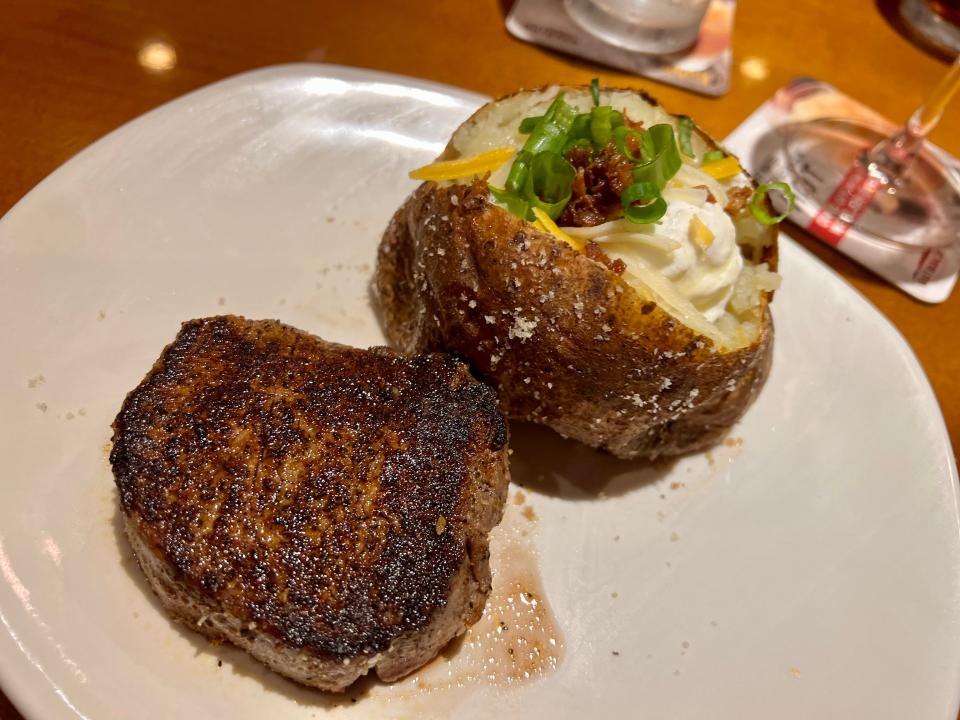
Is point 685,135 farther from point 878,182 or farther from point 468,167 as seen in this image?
point 878,182

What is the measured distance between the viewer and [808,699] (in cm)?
152

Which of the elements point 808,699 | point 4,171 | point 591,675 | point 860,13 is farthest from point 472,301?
point 860,13

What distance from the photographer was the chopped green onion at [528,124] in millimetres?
1590

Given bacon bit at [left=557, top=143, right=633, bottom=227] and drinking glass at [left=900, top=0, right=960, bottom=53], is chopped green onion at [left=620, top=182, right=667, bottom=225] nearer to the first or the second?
bacon bit at [left=557, top=143, right=633, bottom=227]

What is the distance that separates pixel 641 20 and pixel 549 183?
1768mm

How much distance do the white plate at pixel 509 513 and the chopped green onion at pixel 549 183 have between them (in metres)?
0.62

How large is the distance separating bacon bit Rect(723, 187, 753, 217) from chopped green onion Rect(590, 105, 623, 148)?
13.3 inches

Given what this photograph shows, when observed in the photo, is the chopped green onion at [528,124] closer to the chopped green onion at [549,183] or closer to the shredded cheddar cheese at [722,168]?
the chopped green onion at [549,183]

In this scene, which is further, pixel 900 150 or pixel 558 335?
pixel 900 150

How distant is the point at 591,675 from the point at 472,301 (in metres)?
0.81

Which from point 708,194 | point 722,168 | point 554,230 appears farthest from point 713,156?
point 554,230

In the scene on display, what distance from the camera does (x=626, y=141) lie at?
1520mm

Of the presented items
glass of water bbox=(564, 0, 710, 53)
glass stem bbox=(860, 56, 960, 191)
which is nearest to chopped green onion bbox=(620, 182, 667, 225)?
glass stem bbox=(860, 56, 960, 191)

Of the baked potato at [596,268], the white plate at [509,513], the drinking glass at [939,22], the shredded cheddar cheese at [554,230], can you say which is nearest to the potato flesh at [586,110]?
the baked potato at [596,268]
